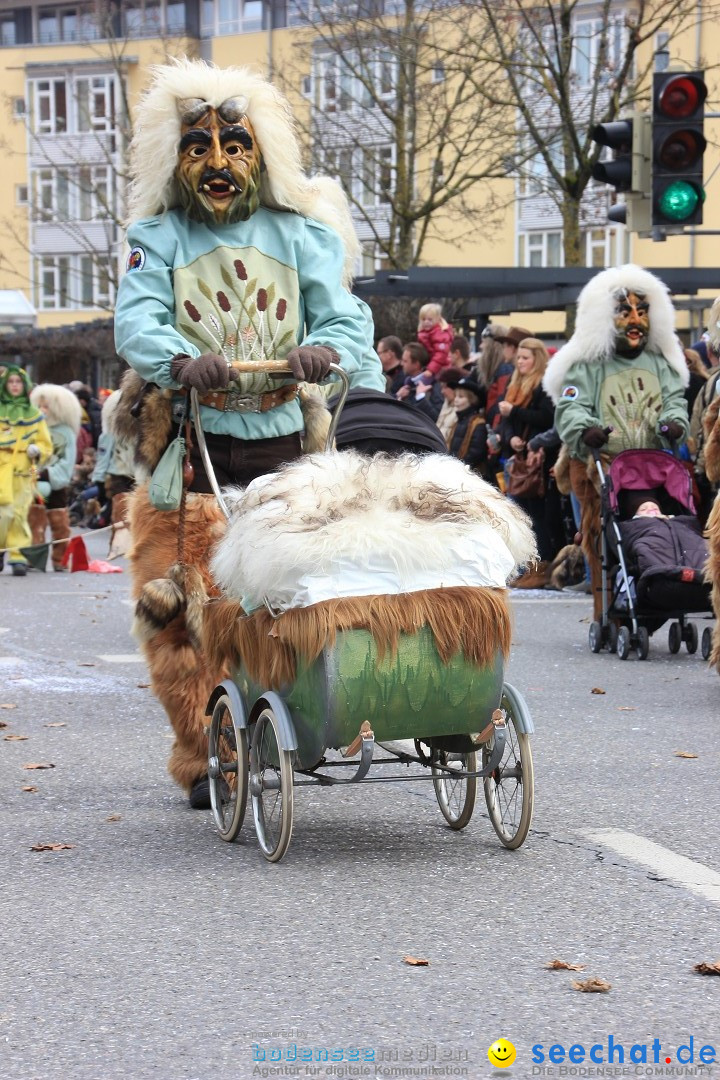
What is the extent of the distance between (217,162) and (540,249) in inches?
1857

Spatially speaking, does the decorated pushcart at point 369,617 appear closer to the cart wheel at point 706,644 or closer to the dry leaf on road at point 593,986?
the dry leaf on road at point 593,986

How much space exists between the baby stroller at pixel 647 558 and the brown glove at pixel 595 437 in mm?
141

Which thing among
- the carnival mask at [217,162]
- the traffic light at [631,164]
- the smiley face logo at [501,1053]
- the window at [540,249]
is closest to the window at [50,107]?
the window at [540,249]

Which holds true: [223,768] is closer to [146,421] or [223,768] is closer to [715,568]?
[146,421]

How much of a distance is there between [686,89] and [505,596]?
7.33 metres

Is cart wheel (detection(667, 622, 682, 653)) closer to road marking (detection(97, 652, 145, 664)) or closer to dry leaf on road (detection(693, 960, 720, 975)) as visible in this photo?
road marking (detection(97, 652, 145, 664))

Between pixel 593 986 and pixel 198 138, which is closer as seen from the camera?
pixel 593 986

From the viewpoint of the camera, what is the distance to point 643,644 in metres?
10.8

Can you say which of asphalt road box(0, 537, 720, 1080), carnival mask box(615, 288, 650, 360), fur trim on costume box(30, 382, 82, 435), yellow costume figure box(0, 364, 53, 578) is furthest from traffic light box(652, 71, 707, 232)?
fur trim on costume box(30, 382, 82, 435)

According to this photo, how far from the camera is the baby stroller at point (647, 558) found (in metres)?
10.4

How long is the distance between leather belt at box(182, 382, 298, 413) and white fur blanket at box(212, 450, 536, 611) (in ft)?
2.34

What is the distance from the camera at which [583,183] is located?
2428 centimetres


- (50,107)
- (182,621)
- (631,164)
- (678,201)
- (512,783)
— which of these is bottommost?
(512,783)

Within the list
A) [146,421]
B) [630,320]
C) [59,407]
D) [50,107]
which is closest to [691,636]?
[630,320]
